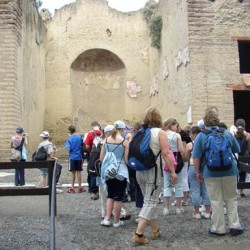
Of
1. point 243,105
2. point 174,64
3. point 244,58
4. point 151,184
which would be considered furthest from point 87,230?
point 243,105

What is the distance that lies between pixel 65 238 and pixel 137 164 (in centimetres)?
143

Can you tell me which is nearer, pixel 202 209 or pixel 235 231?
pixel 235 231

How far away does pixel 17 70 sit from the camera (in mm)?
13531

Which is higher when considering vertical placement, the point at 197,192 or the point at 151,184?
the point at 151,184

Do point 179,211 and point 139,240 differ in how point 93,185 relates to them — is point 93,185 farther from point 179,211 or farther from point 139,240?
point 139,240

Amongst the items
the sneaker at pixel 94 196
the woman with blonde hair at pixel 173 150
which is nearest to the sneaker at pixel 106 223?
the woman with blonde hair at pixel 173 150

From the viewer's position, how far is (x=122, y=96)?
72.7ft

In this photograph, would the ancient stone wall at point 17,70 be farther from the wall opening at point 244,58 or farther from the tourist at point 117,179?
the wall opening at point 244,58

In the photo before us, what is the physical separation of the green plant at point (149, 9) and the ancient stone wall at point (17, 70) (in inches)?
253

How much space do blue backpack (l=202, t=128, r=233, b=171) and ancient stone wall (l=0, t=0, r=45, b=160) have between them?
935cm

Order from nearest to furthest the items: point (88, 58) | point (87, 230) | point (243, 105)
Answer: point (87, 230) → point (243, 105) → point (88, 58)

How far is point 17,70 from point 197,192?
954 centimetres

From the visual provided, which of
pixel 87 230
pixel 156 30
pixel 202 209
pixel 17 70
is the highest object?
pixel 156 30

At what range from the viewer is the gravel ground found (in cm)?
472
